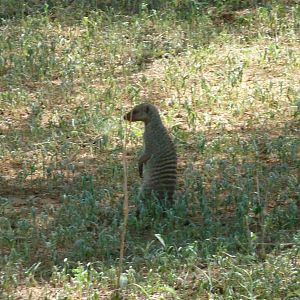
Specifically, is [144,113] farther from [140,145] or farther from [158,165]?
[140,145]

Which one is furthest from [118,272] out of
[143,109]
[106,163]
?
[106,163]

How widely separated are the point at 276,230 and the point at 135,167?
1.80 meters

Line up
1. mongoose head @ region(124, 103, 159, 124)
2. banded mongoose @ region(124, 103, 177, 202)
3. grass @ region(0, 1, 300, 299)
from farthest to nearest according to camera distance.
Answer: mongoose head @ region(124, 103, 159, 124) < banded mongoose @ region(124, 103, 177, 202) < grass @ region(0, 1, 300, 299)

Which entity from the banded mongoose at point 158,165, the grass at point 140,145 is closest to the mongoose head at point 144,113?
the banded mongoose at point 158,165

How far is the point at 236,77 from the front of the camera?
382 inches

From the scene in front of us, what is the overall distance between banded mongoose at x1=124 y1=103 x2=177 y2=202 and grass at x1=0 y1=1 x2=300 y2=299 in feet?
0.48

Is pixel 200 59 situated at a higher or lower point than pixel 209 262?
higher

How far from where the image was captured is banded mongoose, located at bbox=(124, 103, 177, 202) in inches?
283

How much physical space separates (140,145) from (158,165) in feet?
4.72

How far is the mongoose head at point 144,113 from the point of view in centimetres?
753

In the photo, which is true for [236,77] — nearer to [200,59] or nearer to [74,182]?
[200,59]

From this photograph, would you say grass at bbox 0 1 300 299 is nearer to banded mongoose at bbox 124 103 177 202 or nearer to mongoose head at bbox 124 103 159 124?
banded mongoose at bbox 124 103 177 202

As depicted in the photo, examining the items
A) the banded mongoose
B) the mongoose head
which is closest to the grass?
the banded mongoose

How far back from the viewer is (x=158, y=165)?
7219 millimetres
